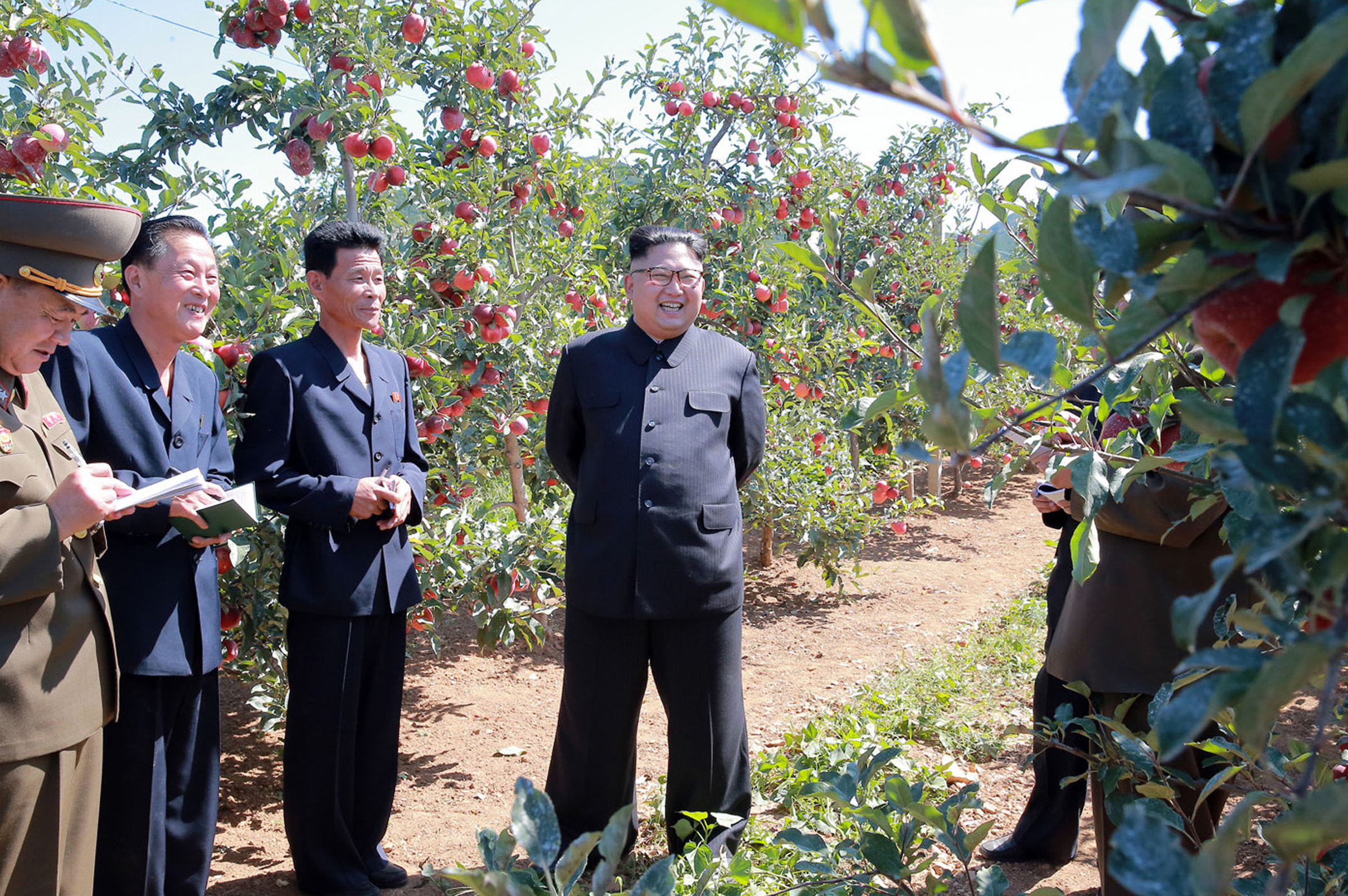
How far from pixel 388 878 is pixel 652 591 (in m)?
1.09

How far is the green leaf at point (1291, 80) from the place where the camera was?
40 cm

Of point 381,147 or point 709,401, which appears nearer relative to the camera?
point 709,401

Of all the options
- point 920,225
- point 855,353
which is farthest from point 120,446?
point 920,225

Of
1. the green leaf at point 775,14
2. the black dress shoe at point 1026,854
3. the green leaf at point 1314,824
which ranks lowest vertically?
the black dress shoe at point 1026,854

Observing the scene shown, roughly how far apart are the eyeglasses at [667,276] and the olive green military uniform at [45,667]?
1.49 meters

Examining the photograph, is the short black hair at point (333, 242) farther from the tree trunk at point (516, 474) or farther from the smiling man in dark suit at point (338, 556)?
the tree trunk at point (516, 474)

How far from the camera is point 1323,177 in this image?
0.44 metres

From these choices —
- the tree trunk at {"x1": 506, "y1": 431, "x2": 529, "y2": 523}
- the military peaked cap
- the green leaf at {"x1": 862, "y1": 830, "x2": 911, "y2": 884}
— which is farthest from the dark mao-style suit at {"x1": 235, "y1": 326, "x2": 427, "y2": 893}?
the green leaf at {"x1": 862, "y1": 830, "x2": 911, "y2": 884}

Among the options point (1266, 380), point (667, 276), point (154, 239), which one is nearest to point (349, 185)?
point (154, 239)

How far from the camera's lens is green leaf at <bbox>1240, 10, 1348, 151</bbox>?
1.33ft

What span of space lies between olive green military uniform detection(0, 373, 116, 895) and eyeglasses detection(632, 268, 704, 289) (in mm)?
1485

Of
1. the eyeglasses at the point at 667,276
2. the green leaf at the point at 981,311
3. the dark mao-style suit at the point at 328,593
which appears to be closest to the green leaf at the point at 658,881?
the green leaf at the point at 981,311

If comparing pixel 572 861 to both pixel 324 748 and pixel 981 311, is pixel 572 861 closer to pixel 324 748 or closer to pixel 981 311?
pixel 981 311

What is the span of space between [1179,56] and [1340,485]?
219mm
